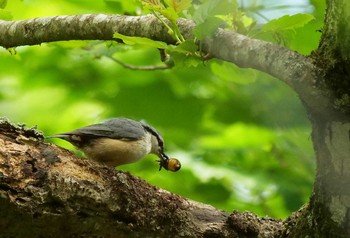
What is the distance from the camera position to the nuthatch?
3.93m

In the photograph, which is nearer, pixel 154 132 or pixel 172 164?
pixel 172 164

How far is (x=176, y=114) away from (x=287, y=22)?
9.10 feet

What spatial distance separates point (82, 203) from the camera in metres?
2.62

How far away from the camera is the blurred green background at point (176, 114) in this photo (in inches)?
210

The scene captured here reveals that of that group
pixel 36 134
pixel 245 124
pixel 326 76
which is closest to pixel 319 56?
pixel 326 76

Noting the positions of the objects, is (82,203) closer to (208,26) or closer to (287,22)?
(208,26)

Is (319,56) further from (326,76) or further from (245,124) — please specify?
(245,124)

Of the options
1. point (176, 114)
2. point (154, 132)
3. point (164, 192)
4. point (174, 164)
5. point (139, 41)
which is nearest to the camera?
point (139, 41)

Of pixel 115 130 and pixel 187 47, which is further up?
pixel 115 130

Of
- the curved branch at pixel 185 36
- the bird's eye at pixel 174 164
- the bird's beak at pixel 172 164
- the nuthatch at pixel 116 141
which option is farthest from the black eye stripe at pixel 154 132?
the curved branch at pixel 185 36

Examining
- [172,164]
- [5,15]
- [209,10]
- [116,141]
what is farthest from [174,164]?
[209,10]

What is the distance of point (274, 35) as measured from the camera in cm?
302

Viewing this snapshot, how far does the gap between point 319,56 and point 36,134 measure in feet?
3.83

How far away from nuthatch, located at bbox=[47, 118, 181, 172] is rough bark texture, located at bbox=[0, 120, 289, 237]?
96cm
